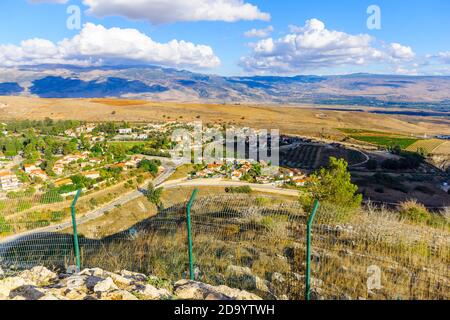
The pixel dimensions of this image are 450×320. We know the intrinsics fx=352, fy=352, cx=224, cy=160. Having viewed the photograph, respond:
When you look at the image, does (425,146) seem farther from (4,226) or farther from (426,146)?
(4,226)

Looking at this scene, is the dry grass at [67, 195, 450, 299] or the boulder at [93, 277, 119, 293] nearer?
the boulder at [93, 277, 119, 293]

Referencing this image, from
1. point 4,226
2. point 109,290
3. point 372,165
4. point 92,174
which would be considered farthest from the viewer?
point 372,165

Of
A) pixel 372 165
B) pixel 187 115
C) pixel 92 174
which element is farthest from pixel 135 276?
pixel 187 115

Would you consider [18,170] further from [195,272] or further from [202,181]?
[195,272]

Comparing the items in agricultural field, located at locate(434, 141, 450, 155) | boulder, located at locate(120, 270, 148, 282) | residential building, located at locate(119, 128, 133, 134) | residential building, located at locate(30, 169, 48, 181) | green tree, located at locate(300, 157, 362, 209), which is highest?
boulder, located at locate(120, 270, 148, 282)

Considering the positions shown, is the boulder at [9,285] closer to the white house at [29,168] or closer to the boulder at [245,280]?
the boulder at [245,280]

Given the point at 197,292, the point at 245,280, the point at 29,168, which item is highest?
the point at 197,292

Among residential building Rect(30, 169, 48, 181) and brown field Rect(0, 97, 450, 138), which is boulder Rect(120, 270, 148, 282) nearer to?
residential building Rect(30, 169, 48, 181)

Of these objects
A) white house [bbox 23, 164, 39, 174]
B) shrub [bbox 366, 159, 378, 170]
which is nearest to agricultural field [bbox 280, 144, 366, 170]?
shrub [bbox 366, 159, 378, 170]

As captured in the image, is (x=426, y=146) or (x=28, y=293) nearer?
(x=28, y=293)

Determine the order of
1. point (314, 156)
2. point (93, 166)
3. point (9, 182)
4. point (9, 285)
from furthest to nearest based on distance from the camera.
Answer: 1. point (314, 156)
2. point (93, 166)
3. point (9, 182)
4. point (9, 285)
